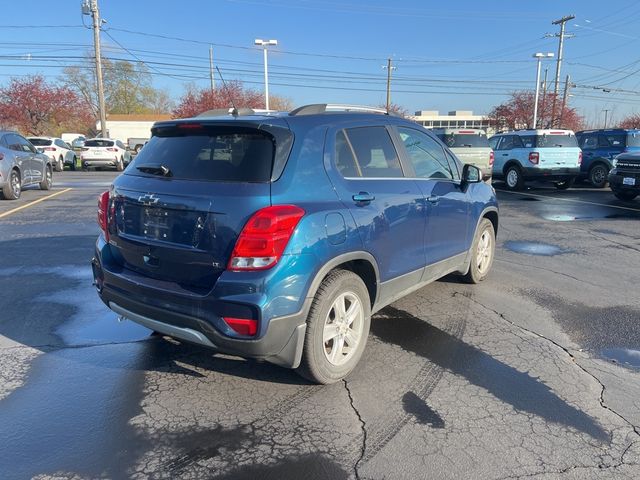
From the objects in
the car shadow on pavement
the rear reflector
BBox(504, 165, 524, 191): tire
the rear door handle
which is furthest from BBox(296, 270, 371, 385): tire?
BBox(504, 165, 524, 191): tire

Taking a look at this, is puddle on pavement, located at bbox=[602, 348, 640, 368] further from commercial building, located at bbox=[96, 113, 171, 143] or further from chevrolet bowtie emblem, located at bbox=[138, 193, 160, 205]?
commercial building, located at bbox=[96, 113, 171, 143]

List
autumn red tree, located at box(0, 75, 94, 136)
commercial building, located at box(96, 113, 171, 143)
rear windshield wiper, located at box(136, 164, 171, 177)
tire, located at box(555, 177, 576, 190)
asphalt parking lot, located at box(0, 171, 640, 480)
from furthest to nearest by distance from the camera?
commercial building, located at box(96, 113, 171, 143) < autumn red tree, located at box(0, 75, 94, 136) < tire, located at box(555, 177, 576, 190) < rear windshield wiper, located at box(136, 164, 171, 177) < asphalt parking lot, located at box(0, 171, 640, 480)

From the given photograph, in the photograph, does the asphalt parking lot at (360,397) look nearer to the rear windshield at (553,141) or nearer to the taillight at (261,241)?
the taillight at (261,241)

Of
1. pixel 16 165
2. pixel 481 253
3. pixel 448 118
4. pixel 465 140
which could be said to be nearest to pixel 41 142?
pixel 16 165

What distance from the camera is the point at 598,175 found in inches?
679

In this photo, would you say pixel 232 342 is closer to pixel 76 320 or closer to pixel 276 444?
pixel 276 444

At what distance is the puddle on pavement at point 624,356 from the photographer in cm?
388

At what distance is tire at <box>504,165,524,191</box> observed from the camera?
16.3m

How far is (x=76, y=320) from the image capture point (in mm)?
4617

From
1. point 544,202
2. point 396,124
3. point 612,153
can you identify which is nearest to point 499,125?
point 612,153

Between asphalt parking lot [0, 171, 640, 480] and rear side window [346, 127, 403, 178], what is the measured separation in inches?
Result: 56.5

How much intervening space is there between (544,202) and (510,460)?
12.3 m

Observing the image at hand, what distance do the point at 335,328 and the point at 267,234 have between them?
948mm

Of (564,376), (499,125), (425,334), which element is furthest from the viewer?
(499,125)
